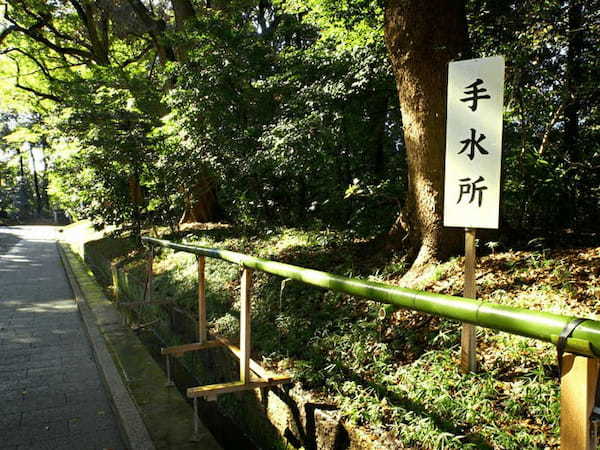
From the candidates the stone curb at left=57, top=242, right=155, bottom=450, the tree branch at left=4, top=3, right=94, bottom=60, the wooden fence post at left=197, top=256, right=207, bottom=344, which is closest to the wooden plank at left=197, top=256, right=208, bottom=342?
the wooden fence post at left=197, top=256, right=207, bottom=344

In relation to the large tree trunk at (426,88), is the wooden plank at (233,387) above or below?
below

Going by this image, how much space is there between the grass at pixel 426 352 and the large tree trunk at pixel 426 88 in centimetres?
38

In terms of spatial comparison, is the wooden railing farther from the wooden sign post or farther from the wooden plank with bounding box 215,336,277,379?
the wooden plank with bounding box 215,336,277,379

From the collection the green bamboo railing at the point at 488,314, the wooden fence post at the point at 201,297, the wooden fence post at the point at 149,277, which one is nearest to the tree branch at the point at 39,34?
the wooden fence post at the point at 149,277

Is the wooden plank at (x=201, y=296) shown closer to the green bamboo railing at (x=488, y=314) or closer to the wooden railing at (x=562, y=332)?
the green bamboo railing at (x=488, y=314)

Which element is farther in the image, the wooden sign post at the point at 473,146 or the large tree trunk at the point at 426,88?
the large tree trunk at the point at 426,88

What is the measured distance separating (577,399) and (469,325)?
184 cm

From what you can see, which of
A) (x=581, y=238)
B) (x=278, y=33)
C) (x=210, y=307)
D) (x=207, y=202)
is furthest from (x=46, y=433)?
(x=207, y=202)

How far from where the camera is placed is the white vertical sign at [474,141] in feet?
9.25

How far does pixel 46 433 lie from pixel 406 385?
10.3ft

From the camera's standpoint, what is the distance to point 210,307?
655 centimetres

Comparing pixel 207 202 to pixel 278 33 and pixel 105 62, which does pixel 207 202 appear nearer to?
pixel 278 33

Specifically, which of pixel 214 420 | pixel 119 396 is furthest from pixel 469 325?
pixel 119 396

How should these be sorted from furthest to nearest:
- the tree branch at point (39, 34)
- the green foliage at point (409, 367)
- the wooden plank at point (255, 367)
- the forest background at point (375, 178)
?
1. the tree branch at point (39, 34)
2. the wooden plank at point (255, 367)
3. the forest background at point (375, 178)
4. the green foliage at point (409, 367)
